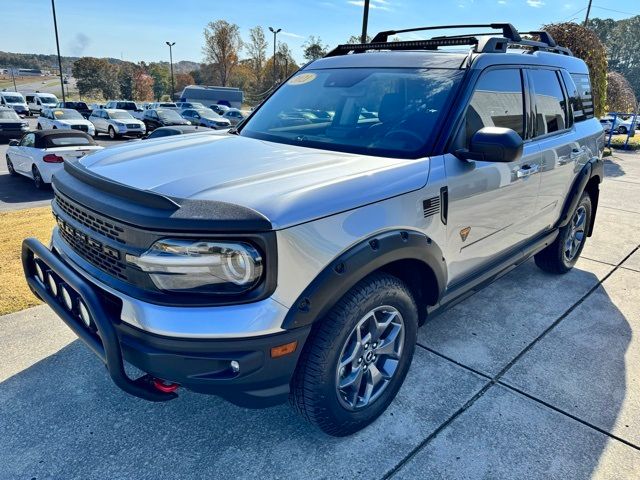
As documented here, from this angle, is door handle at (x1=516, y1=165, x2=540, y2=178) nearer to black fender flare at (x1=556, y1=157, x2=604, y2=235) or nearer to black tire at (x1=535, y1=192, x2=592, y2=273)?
black fender flare at (x1=556, y1=157, x2=604, y2=235)

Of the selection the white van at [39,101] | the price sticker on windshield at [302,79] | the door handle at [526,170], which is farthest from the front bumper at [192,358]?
the white van at [39,101]

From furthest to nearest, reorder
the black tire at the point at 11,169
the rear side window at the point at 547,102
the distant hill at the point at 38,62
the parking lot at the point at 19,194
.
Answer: the distant hill at the point at 38,62 < the black tire at the point at 11,169 < the parking lot at the point at 19,194 < the rear side window at the point at 547,102

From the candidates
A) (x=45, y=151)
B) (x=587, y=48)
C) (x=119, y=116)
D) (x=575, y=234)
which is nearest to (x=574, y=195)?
(x=575, y=234)

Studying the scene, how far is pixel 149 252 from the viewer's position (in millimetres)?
1798

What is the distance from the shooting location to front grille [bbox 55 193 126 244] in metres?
1.93

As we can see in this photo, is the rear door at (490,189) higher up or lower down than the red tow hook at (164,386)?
higher up

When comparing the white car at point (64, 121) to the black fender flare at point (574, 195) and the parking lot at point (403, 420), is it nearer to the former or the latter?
the parking lot at point (403, 420)

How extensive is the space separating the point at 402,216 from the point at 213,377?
1.14 metres

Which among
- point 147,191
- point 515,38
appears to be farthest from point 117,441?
point 515,38

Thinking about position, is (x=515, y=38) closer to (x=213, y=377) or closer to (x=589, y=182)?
(x=589, y=182)

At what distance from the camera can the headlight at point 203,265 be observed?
177 cm

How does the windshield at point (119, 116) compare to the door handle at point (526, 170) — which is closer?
the door handle at point (526, 170)

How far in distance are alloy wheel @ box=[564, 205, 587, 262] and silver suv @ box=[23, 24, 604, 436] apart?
127 centimetres

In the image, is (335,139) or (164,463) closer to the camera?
(164,463)
